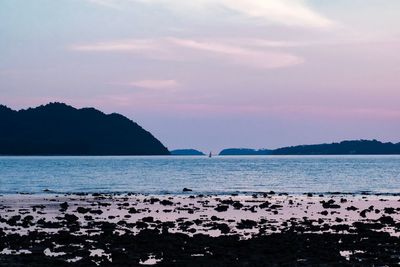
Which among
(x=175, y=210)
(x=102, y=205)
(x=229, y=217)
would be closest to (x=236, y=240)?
(x=229, y=217)

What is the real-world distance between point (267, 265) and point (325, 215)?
23590mm

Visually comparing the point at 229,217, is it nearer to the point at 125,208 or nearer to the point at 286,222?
the point at 286,222

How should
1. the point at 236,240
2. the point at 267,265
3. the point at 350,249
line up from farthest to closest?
the point at 236,240 → the point at 350,249 → the point at 267,265

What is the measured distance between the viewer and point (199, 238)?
3269cm

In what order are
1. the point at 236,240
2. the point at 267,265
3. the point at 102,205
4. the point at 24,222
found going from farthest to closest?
the point at 102,205, the point at 24,222, the point at 236,240, the point at 267,265

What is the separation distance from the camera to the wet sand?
26.7 meters

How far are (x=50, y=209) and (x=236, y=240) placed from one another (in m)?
26.1

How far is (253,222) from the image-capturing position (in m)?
41.3

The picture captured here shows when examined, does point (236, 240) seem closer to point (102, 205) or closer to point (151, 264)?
point (151, 264)

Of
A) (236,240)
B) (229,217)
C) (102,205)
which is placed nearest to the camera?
(236,240)

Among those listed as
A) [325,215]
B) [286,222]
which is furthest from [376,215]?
[286,222]

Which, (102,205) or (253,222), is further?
(102,205)

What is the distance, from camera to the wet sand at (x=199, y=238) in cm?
2666

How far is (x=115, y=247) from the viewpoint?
98.1 feet
